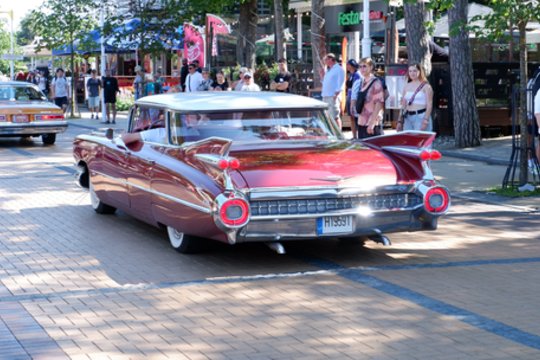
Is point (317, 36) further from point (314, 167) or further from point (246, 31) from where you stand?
point (314, 167)

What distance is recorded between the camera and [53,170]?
17.1 m

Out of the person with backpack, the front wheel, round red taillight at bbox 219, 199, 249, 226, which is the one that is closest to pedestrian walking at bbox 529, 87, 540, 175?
the person with backpack

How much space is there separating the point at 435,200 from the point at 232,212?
1881 mm

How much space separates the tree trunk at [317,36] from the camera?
86.3 ft

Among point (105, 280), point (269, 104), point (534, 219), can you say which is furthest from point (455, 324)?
point (534, 219)

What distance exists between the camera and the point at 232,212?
8102 mm

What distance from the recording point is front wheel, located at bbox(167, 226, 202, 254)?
9.04 meters

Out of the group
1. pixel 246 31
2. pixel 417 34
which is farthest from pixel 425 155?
pixel 246 31

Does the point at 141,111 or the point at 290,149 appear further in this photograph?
the point at 141,111

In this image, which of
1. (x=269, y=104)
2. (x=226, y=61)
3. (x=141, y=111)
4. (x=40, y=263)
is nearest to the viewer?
(x=40, y=263)

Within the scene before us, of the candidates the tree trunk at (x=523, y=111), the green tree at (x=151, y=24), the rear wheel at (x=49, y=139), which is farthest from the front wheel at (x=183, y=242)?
the green tree at (x=151, y=24)

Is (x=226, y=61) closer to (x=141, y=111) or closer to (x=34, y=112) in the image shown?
(x=34, y=112)

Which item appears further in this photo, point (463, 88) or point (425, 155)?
point (463, 88)

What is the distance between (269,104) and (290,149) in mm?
841
